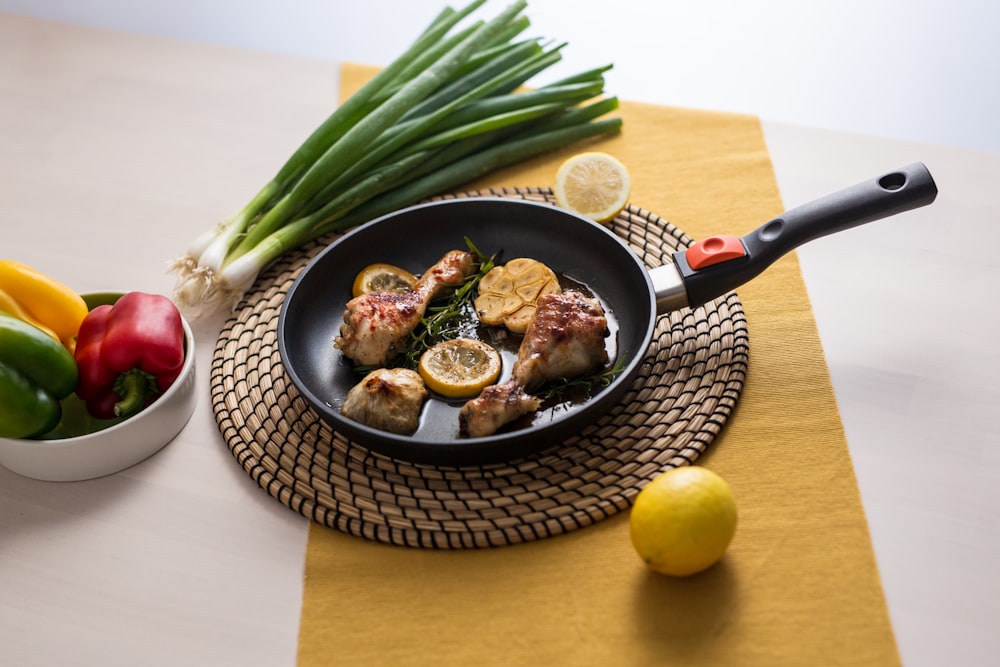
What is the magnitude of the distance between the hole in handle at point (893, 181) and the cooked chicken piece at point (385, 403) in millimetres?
1227

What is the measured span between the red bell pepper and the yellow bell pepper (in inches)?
4.0

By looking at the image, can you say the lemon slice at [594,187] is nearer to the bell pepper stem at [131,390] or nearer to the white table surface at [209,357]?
the white table surface at [209,357]

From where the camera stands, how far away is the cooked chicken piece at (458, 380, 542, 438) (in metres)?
2.09

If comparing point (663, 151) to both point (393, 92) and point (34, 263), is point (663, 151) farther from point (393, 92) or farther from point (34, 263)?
point (34, 263)

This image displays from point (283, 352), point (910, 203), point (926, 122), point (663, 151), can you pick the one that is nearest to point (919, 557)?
point (910, 203)

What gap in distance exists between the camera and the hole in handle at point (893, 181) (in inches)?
90.9

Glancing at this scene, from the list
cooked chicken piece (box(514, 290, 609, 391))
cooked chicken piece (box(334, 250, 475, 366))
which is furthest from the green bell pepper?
cooked chicken piece (box(514, 290, 609, 391))

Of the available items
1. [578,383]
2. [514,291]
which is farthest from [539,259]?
[578,383]

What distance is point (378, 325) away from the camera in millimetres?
2320

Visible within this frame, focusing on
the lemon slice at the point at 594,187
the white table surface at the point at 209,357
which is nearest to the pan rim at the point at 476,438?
the white table surface at the point at 209,357

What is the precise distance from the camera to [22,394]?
6.70 ft

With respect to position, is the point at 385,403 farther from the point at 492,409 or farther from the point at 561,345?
the point at 561,345

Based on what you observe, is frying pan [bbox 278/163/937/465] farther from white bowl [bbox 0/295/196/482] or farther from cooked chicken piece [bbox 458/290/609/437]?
white bowl [bbox 0/295/196/482]

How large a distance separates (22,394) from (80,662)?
570 millimetres
